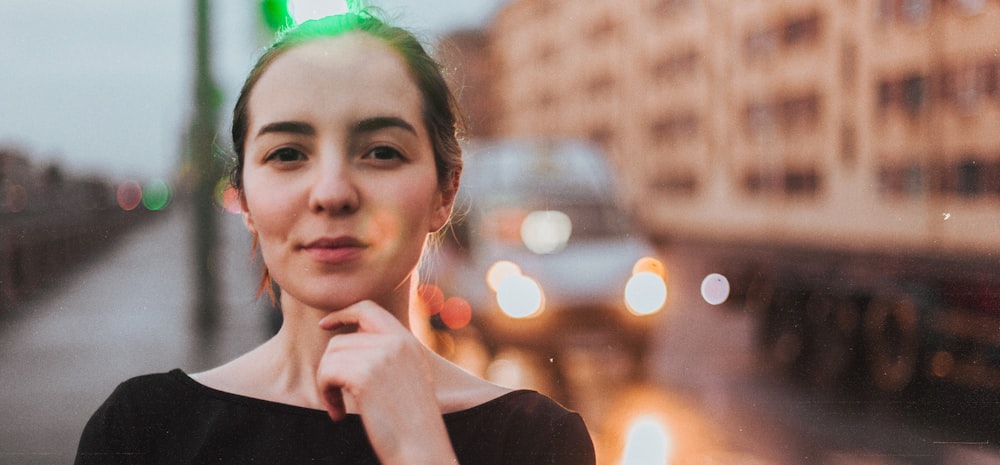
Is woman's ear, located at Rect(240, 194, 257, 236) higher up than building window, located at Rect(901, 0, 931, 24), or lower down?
lower down

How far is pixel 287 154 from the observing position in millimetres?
1511

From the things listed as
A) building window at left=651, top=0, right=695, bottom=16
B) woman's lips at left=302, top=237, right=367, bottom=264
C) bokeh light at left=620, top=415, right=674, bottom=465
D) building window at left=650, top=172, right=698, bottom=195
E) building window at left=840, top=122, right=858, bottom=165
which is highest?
building window at left=651, top=0, right=695, bottom=16

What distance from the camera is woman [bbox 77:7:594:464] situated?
1455 millimetres

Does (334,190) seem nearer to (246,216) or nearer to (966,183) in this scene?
(246,216)

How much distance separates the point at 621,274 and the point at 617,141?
13721 millimetres

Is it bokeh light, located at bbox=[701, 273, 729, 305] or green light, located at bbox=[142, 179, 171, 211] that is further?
green light, located at bbox=[142, 179, 171, 211]

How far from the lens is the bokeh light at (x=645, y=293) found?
7988 millimetres

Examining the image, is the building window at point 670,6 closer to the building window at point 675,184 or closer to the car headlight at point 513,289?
the building window at point 675,184

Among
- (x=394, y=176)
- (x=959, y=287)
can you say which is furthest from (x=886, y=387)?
(x=394, y=176)

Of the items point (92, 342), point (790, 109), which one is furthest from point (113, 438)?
point (790, 109)

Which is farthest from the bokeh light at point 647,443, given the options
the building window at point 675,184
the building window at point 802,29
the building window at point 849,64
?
the building window at point 675,184

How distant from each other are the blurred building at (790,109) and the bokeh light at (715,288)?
2.48 ft

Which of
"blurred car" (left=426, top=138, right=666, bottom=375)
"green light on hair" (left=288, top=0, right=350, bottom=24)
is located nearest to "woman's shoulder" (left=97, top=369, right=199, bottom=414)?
"green light on hair" (left=288, top=0, right=350, bottom=24)

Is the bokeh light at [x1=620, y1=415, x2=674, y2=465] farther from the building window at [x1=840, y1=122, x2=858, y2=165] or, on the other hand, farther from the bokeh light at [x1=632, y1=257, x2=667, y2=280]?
the building window at [x1=840, y1=122, x2=858, y2=165]
